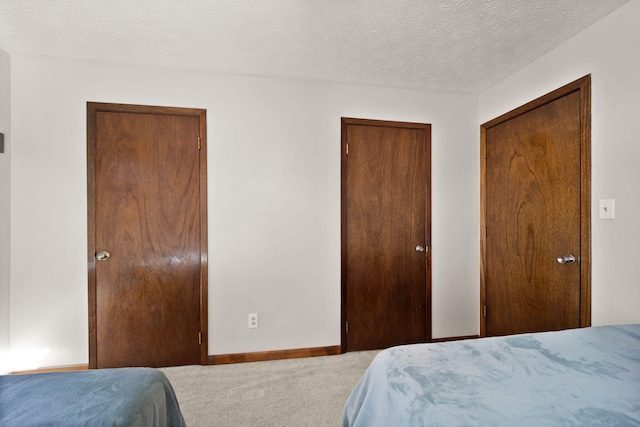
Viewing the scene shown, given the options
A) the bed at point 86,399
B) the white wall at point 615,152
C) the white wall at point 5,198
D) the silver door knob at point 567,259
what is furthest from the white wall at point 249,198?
the bed at point 86,399

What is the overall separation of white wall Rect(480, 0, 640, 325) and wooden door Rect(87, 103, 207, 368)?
→ 8.72 feet

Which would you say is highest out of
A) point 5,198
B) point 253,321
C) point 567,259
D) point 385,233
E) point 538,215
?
point 5,198

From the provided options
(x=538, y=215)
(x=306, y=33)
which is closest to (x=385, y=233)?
(x=538, y=215)

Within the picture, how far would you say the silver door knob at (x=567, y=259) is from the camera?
1.96 m

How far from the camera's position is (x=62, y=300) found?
225cm

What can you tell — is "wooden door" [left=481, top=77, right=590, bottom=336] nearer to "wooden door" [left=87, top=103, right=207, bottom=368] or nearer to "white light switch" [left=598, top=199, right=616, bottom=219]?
"white light switch" [left=598, top=199, right=616, bottom=219]

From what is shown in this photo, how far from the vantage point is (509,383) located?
3.17 feet

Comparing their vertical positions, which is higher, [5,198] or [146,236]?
[5,198]

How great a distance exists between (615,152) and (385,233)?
1.56 m

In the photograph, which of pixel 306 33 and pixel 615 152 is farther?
pixel 306 33

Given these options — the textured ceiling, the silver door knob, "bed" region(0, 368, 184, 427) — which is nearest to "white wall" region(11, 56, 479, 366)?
the textured ceiling

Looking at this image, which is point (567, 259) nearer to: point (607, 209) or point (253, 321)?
point (607, 209)

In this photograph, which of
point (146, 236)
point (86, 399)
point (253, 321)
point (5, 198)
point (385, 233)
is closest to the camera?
point (86, 399)

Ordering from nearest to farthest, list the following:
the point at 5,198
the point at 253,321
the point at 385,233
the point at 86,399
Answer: the point at 86,399, the point at 5,198, the point at 253,321, the point at 385,233
